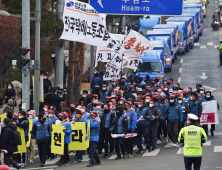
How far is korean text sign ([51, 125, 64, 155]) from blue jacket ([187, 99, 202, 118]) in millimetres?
5555

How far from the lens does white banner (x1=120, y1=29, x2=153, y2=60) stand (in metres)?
20.4

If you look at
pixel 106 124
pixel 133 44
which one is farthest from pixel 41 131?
pixel 133 44

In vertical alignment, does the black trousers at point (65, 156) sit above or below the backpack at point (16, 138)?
below

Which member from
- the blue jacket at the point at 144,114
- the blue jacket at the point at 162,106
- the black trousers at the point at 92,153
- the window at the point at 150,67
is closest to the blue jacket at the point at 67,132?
the black trousers at the point at 92,153

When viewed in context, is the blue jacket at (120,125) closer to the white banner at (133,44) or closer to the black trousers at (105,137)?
the black trousers at (105,137)

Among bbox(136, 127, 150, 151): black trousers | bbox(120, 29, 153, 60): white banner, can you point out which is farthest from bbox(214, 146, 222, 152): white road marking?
bbox(120, 29, 153, 60): white banner

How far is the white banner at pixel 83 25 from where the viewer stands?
16255mm

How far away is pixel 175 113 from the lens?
1817cm

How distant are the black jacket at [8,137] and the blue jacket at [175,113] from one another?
18.7 ft

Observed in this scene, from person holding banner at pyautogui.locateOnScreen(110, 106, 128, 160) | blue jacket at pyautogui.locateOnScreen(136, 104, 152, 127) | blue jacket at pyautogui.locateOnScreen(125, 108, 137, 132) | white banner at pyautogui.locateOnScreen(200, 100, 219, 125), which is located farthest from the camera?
white banner at pyautogui.locateOnScreen(200, 100, 219, 125)

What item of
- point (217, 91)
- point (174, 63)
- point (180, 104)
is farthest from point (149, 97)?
Result: point (174, 63)

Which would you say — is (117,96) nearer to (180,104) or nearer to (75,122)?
(180,104)

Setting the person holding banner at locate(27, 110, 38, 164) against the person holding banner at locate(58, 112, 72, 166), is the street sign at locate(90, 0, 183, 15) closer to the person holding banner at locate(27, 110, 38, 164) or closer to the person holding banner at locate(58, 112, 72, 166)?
the person holding banner at locate(27, 110, 38, 164)

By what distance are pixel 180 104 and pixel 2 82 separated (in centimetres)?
1542
